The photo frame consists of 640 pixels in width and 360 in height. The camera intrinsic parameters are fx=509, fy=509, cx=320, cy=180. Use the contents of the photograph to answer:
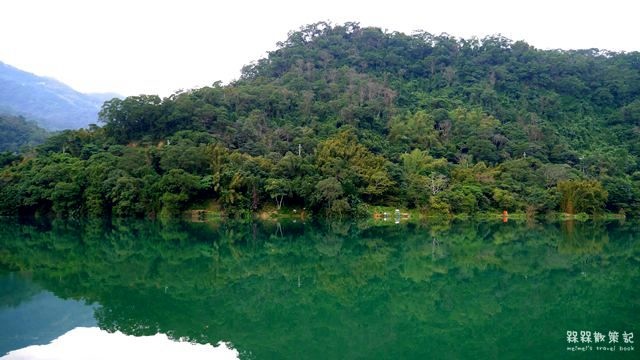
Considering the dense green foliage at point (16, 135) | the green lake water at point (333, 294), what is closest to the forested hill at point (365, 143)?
the green lake water at point (333, 294)

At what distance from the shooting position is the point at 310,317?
34.2 ft

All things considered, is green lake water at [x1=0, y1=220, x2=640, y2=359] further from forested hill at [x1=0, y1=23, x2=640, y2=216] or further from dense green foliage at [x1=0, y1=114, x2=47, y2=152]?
dense green foliage at [x1=0, y1=114, x2=47, y2=152]

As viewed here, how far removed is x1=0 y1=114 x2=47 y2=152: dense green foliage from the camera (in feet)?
212

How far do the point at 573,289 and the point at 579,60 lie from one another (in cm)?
5641

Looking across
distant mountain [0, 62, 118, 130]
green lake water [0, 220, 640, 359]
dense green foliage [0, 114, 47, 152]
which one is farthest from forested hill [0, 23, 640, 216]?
distant mountain [0, 62, 118, 130]

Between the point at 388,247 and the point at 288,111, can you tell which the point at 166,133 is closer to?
the point at 288,111

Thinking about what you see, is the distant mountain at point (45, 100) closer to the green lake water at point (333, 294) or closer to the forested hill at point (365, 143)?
the forested hill at point (365, 143)

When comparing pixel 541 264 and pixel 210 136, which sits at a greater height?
pixel 210 136

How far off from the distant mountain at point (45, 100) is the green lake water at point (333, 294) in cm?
10870

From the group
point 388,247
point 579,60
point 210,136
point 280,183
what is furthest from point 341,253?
point 579,60

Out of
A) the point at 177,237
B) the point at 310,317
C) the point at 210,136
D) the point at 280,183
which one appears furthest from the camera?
the point at 210,136

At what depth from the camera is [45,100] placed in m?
148

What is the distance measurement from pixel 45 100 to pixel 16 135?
300ft

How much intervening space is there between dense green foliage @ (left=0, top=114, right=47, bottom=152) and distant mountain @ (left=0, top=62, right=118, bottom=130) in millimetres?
43054
